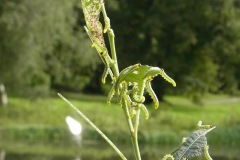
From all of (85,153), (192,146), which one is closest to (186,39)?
(85,153)

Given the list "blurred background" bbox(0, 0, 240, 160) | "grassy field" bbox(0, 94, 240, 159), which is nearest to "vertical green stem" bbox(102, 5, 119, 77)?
"blurred background" bbox(0, 0, 240, 160)

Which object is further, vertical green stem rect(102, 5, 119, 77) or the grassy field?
the grassy field

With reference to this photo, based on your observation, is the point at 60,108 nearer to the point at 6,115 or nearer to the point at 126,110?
the point at 6,115

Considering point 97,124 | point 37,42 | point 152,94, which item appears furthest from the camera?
point 37,42

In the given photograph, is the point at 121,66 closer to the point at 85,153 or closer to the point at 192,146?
the point at 85,153

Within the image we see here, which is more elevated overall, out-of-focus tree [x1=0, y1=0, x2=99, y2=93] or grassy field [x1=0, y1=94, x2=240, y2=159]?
out-of-focus tree [x1=0, y1=0, x2=99, y2=93]

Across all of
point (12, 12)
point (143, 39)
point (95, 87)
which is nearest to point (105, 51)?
point (12, 12)

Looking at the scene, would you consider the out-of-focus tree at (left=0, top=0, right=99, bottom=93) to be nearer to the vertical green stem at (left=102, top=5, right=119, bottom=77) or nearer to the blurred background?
the blurred background
